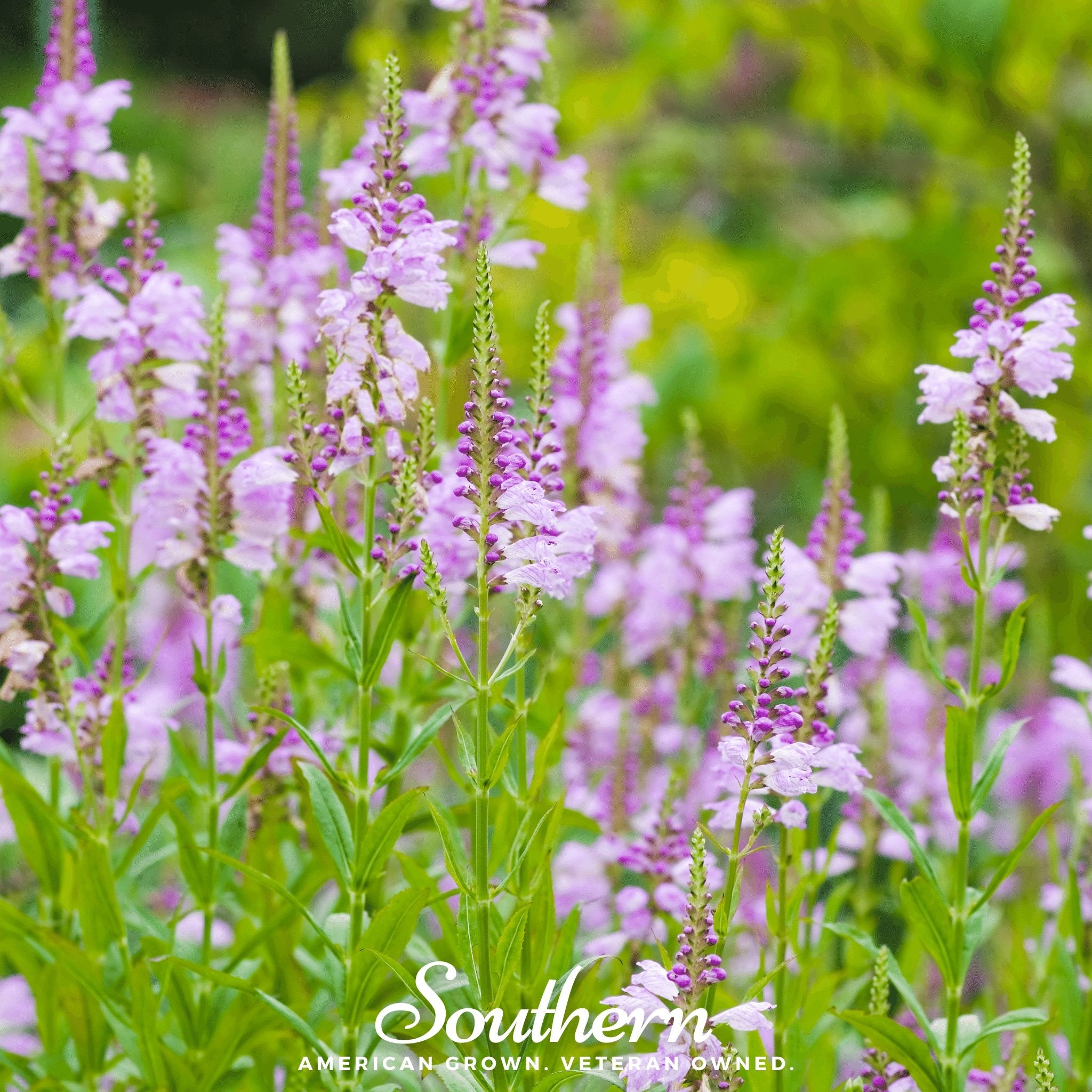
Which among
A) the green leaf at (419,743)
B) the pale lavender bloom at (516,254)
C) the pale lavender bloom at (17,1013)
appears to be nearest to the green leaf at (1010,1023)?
the green leaf at (419,743)

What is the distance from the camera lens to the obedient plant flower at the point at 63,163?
2377 millimetres

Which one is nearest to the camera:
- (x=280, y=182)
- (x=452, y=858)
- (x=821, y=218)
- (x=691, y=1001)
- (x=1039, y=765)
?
(x=691, y=1001)

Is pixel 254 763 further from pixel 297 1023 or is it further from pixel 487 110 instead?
pixel 487 110

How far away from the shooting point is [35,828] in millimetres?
2180

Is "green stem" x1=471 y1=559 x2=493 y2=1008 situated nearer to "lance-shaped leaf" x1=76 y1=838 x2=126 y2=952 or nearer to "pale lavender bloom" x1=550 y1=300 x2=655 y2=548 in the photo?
"lance-shaped leaf" x1=76 y1=838 x2=126 y2=952

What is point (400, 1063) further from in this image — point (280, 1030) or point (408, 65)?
point (408, 65)

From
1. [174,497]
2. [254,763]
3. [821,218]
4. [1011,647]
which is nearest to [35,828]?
[254,763]

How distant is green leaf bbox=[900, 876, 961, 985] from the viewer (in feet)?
5.95

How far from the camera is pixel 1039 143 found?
4.99 m

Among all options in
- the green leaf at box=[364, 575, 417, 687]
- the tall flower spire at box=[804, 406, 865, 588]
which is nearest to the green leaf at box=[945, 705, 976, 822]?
the tall flower spire at box=[804, 406, 865, 588]

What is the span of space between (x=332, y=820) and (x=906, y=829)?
0.77 metres

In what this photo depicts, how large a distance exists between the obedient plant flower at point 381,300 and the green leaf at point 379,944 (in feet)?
1.86

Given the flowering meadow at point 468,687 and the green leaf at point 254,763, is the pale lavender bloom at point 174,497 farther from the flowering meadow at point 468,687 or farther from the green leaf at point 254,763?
the green leaf at point 254,763

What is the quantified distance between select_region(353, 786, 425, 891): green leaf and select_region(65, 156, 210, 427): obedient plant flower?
29.4 inches
